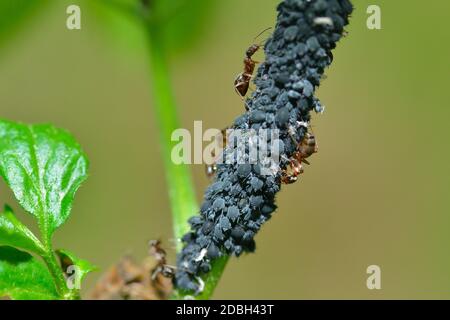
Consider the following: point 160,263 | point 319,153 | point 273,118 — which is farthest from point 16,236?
point 319,153

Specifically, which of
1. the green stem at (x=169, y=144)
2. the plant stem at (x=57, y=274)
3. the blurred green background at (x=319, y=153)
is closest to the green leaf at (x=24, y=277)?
the plant stem at (x=57, y=274)

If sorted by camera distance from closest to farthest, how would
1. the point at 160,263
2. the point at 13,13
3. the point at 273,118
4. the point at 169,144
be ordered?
the point at 273,118 < the point at 160,263 < the point at 169,144 < the point at 13,13

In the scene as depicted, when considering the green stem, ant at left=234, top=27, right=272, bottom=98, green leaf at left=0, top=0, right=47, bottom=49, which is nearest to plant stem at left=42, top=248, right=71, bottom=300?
the green stem

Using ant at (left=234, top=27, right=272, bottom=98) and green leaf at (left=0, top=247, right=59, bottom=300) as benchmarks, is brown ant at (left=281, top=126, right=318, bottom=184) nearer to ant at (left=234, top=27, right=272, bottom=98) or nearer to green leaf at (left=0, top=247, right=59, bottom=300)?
ant at (left=234, top=27, right=272, bottom=98)

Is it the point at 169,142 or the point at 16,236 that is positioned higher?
the point at 169,142

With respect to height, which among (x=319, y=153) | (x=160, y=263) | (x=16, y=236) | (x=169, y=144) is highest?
(x=319, y=153)

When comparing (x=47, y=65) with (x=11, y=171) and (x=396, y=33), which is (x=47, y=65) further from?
(x=11, y=171)

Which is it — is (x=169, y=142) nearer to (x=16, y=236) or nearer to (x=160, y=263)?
(x=160, y=263)
